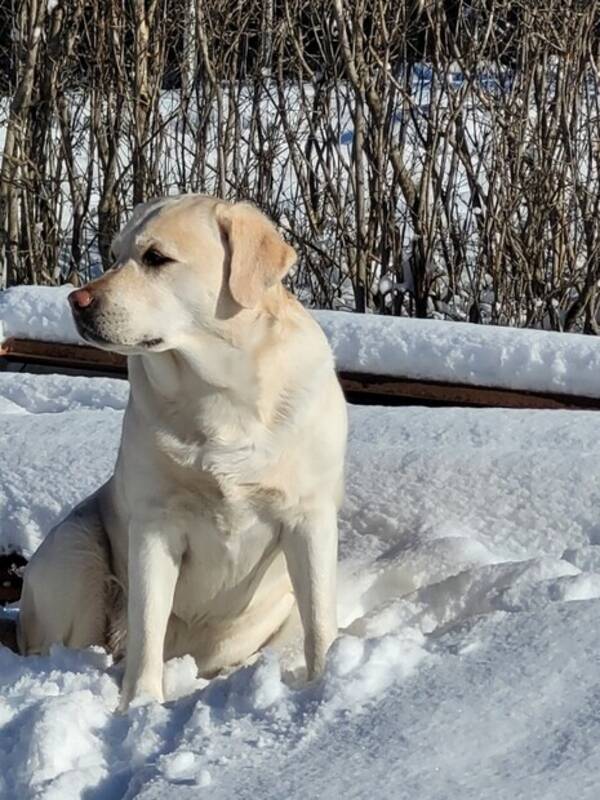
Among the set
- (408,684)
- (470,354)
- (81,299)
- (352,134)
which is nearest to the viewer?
(408,684)

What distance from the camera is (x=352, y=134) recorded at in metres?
6.43

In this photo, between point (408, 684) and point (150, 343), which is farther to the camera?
point (150, 343)

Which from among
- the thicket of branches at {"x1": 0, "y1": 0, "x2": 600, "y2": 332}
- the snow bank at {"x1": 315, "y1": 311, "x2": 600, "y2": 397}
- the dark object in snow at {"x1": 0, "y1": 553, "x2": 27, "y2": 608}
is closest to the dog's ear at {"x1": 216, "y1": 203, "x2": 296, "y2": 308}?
the dark object in snow at {"x1": 0, "y1": 553, "x2": 27, "y2": 608}

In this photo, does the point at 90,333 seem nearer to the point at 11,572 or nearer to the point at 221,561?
the point at 221,561

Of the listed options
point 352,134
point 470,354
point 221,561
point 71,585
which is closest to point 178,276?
A: point 221,561

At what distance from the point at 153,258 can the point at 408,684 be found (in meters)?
0.97

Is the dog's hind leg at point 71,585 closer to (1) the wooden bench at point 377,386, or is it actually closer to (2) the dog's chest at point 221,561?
(2) the dog's chest at point 221,561

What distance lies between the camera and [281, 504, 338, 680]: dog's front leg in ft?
10.1

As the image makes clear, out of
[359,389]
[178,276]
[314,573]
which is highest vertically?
[178,276]

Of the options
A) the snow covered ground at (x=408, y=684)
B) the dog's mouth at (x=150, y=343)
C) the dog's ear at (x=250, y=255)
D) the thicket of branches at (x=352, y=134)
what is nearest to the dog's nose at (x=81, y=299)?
the dog's mouth at (x=150, y=343)

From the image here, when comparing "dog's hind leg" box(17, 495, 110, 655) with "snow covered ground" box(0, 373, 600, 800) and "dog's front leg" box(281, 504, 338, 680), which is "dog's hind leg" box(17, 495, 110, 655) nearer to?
"snow covered ground" box(0, 373, 600, 800)

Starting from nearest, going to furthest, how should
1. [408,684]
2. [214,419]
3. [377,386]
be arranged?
[408,684], [214,419], [377,386]

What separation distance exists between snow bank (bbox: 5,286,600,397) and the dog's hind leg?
1.65 metres

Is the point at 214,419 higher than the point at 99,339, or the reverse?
the point at 99,339
